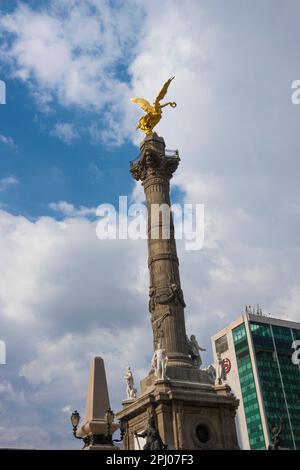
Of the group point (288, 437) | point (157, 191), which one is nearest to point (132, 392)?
point (157, 191)

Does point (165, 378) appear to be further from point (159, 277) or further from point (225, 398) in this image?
point (159, 277)

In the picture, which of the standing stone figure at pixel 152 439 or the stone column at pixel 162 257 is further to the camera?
the stone column at pixel 162 257

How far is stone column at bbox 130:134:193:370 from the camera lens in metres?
28.9

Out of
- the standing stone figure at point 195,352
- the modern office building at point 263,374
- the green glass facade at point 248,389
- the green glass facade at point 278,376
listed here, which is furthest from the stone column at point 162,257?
the green glass facade at point 278,376

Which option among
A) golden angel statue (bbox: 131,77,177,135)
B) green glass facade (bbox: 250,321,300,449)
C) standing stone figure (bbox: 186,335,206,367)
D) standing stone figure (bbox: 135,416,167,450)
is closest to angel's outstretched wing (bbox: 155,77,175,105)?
golden angel statue (bbox: 131,77,177,135)

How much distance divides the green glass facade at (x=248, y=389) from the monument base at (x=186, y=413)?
177 feet

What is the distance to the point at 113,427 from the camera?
1961 centimetres

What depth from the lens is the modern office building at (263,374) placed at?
77875 millimetres

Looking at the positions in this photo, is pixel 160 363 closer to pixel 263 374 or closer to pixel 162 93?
pixel 162 93

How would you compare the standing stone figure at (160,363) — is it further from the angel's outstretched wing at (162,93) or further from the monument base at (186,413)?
the angel's outstretched wing at (162,93)

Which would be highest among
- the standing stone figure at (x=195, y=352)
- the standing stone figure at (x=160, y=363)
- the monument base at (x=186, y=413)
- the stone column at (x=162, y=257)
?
the stone column at (x=162, y=257)

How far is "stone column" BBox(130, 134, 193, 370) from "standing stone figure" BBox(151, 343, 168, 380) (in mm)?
825

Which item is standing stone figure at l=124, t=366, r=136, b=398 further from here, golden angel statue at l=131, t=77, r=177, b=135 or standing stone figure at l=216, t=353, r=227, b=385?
golden angel statue at l=131, t=77, r=177, b=135

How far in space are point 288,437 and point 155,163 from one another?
57953 millimetres
